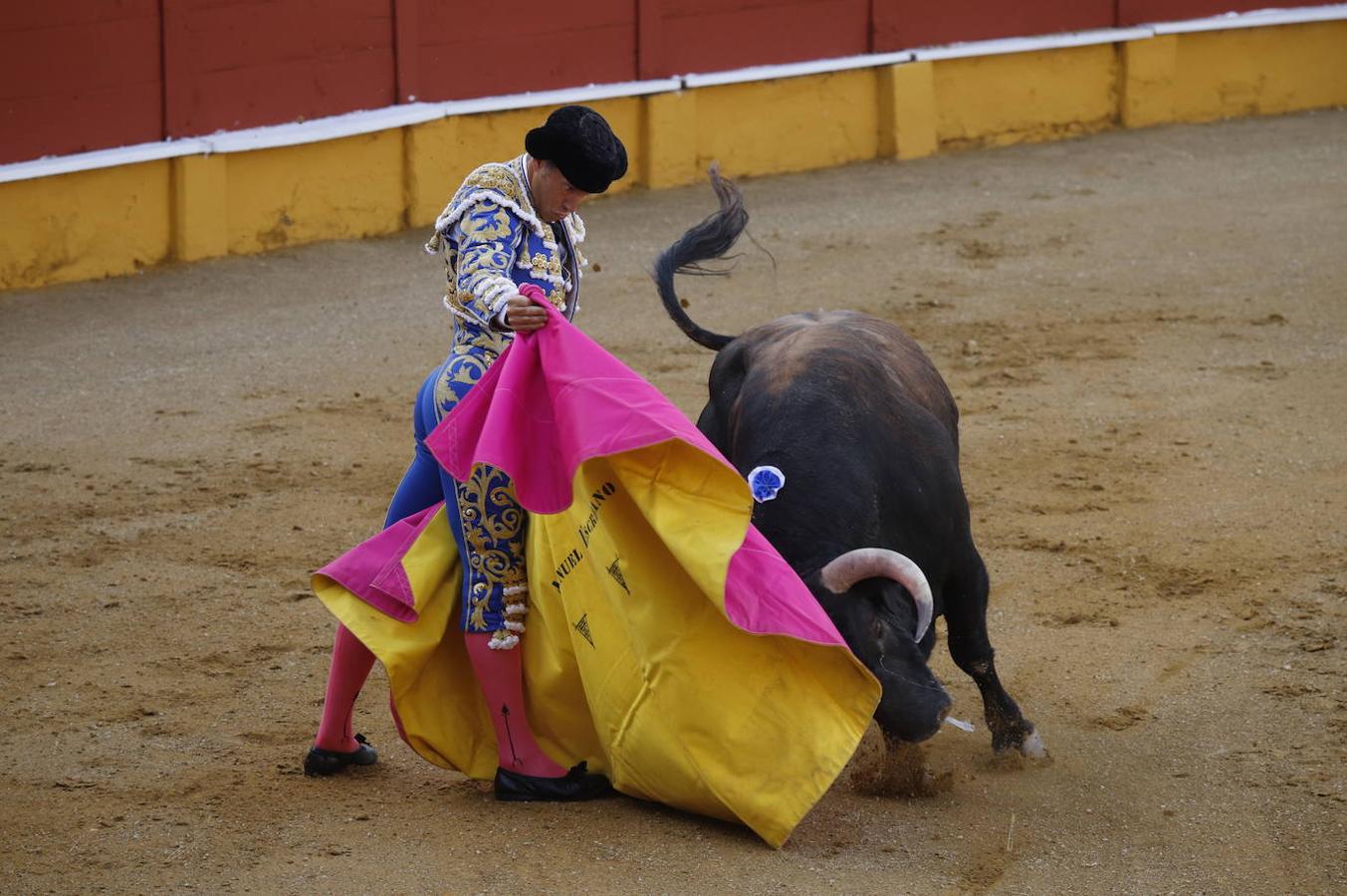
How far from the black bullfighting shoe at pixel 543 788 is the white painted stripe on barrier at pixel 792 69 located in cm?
578

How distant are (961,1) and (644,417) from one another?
6.89 m

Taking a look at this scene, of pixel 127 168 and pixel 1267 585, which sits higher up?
pixel 127 168

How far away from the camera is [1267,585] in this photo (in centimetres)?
411

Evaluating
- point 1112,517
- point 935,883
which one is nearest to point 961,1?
point 1112,517

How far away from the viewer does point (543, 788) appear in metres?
3.04

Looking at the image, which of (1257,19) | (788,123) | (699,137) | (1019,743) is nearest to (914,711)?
(1019,743)

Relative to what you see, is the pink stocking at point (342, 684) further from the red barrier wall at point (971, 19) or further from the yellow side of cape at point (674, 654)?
the red barrier wall at point (971, 19)

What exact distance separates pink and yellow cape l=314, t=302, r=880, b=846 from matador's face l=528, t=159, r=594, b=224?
0.20 meters

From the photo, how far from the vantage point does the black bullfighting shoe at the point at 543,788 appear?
9.96 feet

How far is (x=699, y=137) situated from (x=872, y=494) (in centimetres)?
559

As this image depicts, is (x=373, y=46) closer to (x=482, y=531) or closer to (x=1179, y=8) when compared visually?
(x=1179, y=8)

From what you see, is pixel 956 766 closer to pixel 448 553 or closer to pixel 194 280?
pixel 448 553

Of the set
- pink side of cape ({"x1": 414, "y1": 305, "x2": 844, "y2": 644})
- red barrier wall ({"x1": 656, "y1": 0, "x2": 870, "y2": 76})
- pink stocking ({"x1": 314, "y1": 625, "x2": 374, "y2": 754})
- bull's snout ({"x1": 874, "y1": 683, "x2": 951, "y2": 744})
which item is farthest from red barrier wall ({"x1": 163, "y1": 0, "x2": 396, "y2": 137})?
bull's snout ({"x1": 874, "y1": 683, "x2": 951, "y2": 744})

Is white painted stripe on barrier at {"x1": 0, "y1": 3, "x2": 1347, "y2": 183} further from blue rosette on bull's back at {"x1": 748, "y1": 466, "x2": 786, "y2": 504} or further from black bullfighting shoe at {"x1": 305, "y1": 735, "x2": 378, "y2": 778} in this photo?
blue rosette on bull's back at {"x1": 748, "y1": 466, "x2": 786, "y2": 504}
